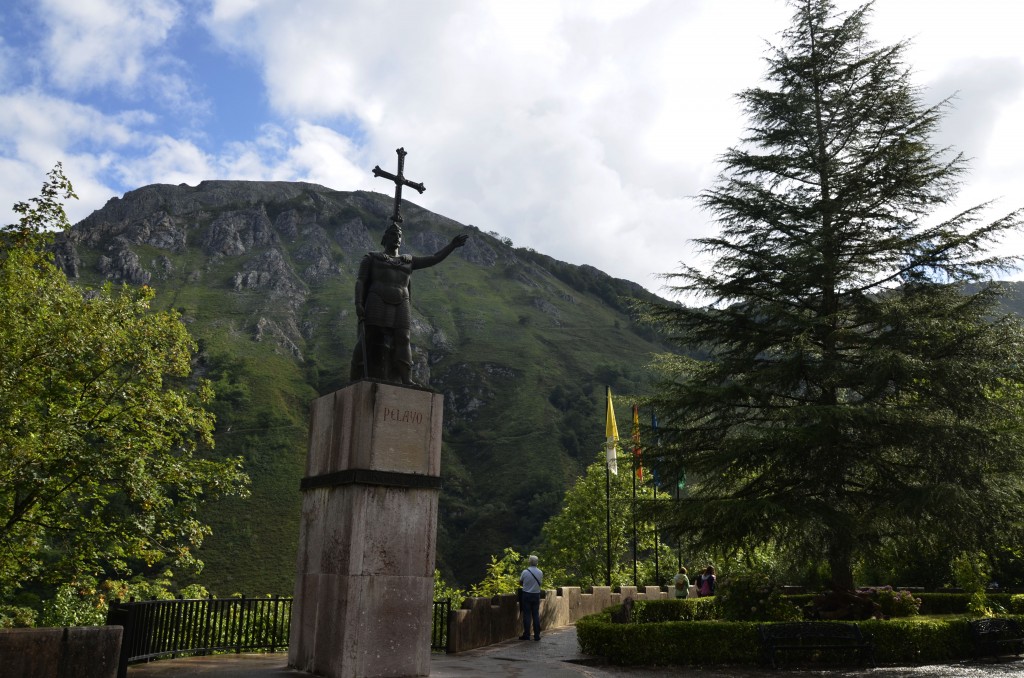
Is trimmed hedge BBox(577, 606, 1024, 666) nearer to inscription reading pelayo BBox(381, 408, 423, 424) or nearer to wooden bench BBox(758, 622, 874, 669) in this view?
wooden bench BBox(758, 622, 874, 669)

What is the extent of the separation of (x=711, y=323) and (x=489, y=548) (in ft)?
276

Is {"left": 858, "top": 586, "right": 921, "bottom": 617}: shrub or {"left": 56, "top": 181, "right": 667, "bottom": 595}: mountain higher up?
{"left": 56, "top": 181, "right": 667, "bottom": 595}: mountain

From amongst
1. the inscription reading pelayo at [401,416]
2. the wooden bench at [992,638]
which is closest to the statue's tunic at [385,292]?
the inscription reading pelayo at [401,416]

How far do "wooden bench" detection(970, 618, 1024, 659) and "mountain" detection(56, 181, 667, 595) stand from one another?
2147 inches

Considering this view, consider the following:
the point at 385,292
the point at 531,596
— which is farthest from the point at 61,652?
the point at 531,596

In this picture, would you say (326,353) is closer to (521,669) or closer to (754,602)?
(754,602)

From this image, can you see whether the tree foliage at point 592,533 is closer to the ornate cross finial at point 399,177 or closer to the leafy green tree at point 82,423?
the leafy green tree at point 82,423

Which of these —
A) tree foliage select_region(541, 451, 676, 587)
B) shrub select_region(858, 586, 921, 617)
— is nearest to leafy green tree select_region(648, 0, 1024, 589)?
shrub select_region(858, 586, 921, 617)

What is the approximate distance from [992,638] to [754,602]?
4.22 meters

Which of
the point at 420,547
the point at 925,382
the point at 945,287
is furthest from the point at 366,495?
the point at 945,287

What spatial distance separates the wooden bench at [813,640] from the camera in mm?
12414

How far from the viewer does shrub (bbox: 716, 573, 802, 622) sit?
1436 centimetres

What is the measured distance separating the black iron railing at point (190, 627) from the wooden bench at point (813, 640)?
785 centimetres

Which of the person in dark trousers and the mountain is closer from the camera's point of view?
the person in dark trousers
